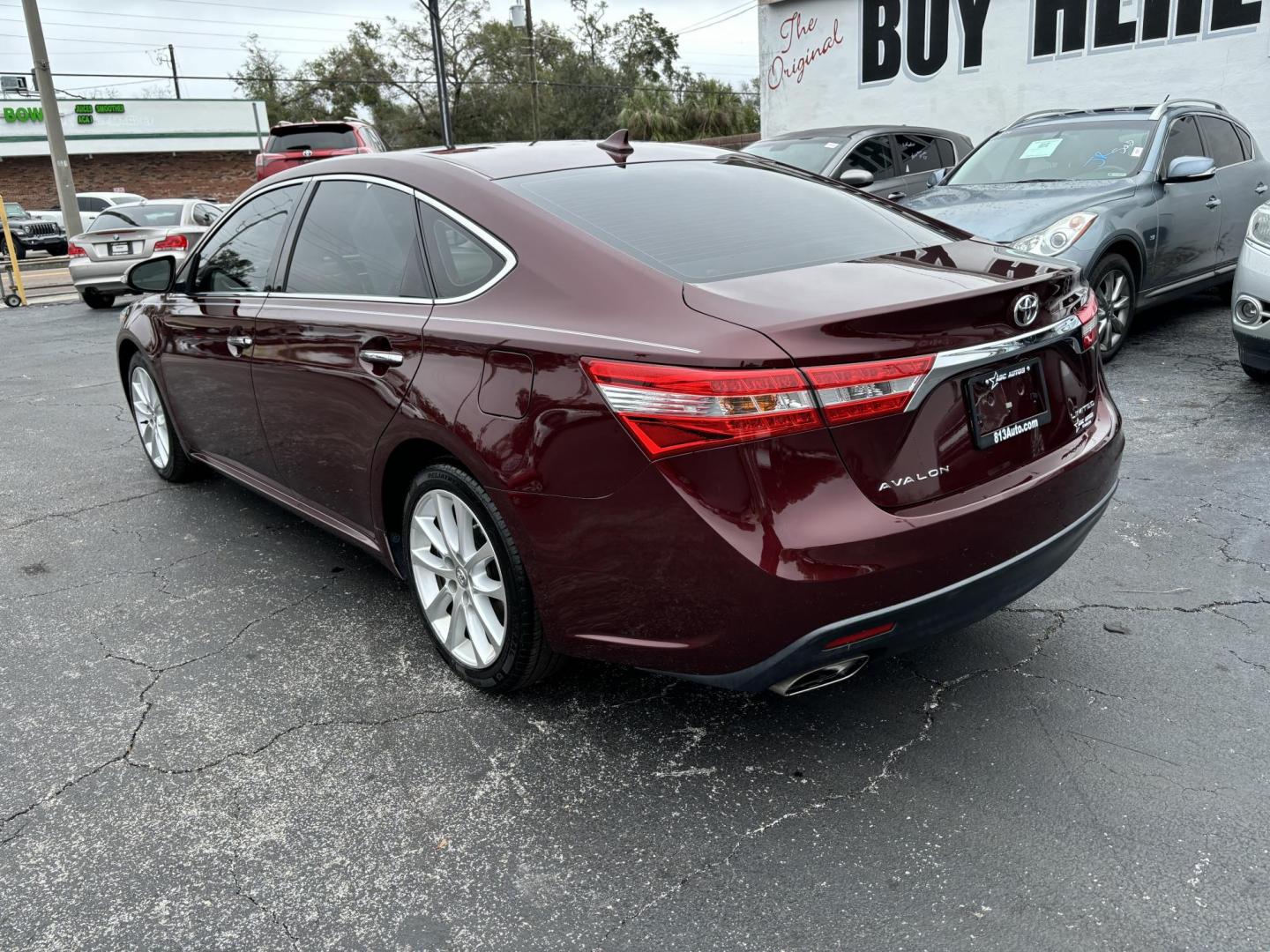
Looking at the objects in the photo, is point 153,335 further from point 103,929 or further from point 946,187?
point 946,187

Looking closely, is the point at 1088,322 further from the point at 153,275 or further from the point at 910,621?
the point at 153,275

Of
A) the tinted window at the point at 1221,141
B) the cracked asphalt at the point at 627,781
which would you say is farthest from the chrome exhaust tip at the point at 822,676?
the tinted window at the point at 1221,141

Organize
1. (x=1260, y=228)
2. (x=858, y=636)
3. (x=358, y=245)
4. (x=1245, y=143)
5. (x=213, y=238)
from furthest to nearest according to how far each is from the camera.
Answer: (x=1245, y=143)
(x=1260, y=228)
(x=213, y=238)
(x=358, y=245)
(x=858, y=636)

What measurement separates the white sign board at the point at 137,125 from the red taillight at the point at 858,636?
4251 centimetres

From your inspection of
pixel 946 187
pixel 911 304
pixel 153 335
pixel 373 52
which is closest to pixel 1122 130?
pixel 946 187

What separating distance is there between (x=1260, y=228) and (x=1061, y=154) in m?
2.08

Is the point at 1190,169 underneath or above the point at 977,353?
above

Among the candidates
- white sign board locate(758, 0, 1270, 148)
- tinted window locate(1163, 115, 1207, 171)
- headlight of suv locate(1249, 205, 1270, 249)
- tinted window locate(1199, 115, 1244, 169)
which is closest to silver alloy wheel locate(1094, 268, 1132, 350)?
headlight of suv locate(1249, 205, 1270, 249)

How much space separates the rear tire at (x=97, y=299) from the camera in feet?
46.6

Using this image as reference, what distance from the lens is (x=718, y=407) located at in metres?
2.22

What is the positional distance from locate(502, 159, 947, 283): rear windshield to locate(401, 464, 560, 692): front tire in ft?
2.71

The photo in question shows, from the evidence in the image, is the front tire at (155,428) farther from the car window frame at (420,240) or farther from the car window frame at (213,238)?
the car window frame at (420,240)

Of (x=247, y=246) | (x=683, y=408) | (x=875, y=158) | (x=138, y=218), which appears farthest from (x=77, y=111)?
(x=683, y=408)

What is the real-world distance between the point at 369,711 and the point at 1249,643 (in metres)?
2.74
